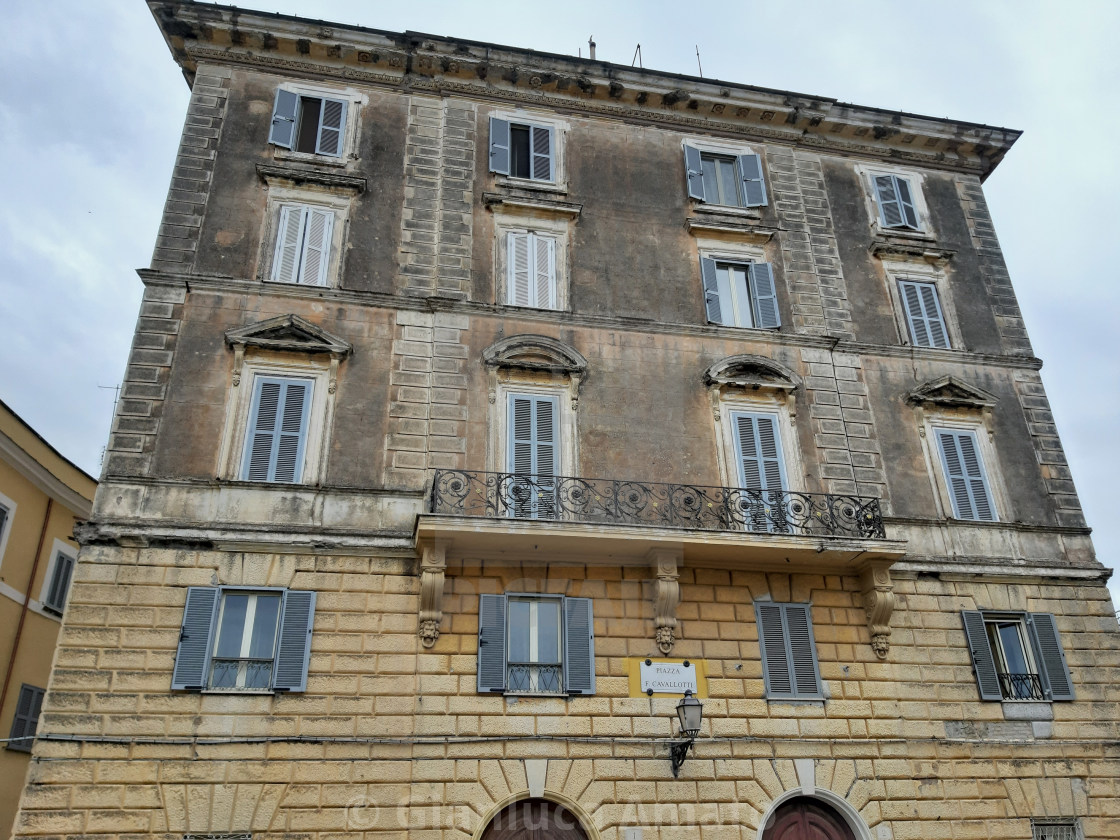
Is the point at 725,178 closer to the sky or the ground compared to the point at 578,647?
closer to the sky

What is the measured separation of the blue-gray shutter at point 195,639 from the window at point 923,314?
13.6 meters

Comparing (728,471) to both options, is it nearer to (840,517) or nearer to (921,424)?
(840,517)

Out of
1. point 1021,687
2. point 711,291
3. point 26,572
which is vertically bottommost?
point 1021,687

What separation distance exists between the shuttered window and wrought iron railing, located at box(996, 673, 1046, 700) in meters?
11.8

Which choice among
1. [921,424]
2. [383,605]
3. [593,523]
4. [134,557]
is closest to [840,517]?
[921,424]

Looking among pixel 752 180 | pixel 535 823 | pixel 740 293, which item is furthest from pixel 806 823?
pixel 752 180

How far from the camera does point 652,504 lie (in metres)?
14.5

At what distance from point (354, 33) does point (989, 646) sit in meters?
16.2

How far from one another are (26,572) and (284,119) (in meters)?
10.7

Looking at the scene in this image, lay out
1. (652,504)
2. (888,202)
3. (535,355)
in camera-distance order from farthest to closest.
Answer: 1. (888,202)
2. (535,355)
3. (652,504)

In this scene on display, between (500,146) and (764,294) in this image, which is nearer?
(764,294)

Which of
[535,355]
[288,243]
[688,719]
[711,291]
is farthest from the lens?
[711,291]

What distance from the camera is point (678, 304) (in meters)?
16.9

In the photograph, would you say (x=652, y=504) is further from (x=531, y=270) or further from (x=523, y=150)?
(x=523, y=150)
